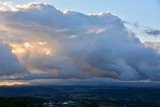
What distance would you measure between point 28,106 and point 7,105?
39.0 feet

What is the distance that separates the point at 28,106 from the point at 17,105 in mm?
4134

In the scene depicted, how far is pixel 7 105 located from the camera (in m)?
162

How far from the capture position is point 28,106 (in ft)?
564

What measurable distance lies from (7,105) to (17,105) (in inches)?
363

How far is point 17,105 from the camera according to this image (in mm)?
170750
